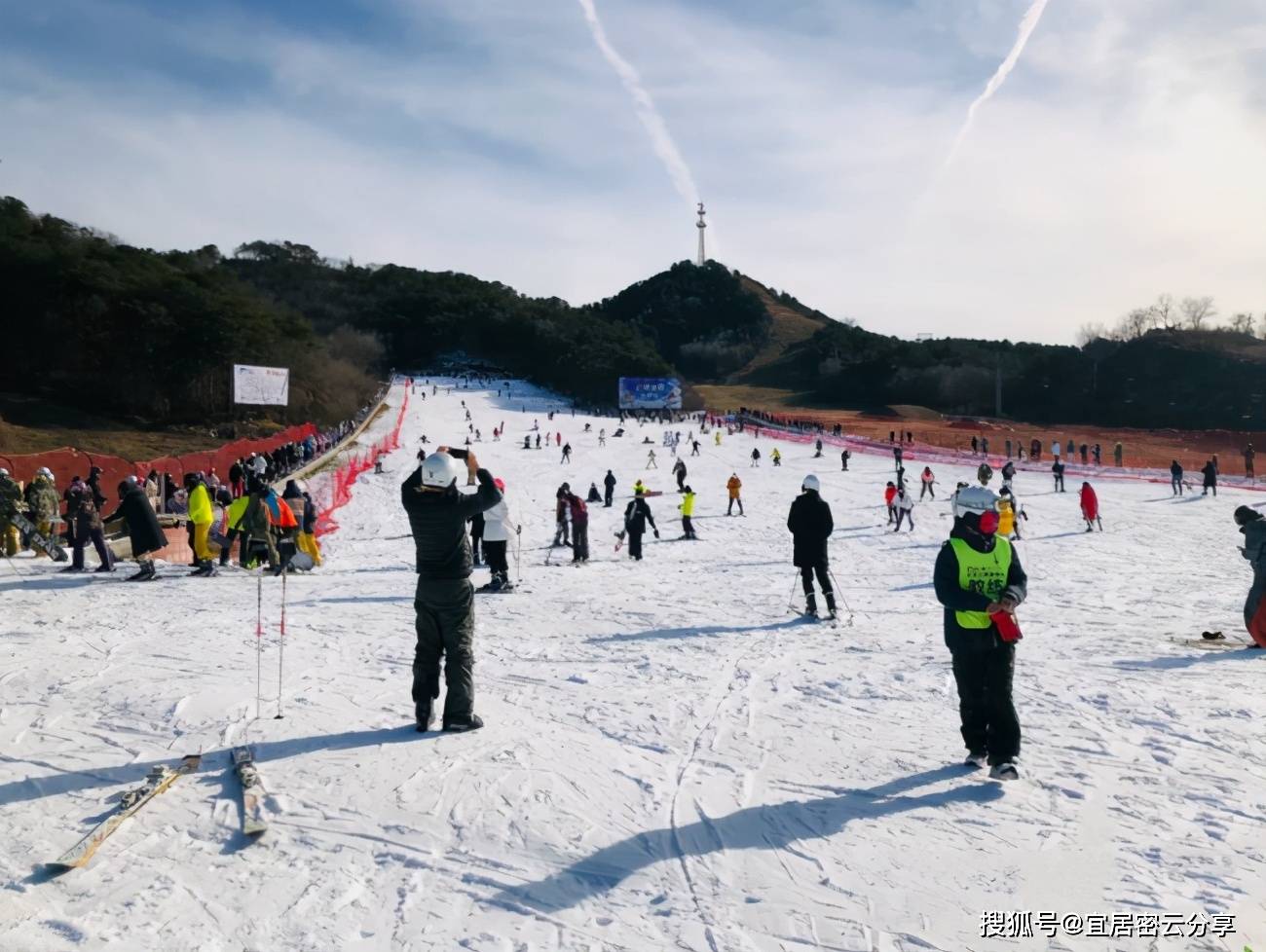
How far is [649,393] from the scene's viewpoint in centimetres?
7125

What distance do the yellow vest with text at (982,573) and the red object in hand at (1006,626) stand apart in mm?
62

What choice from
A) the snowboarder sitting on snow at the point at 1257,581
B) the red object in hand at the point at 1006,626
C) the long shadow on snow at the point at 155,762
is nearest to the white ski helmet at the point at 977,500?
the red object in hand at the point at 1006,626

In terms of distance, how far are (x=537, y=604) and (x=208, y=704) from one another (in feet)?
16.2

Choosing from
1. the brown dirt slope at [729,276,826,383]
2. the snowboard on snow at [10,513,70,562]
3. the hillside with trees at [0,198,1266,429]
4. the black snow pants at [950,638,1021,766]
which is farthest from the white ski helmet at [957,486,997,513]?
the brown dirt slope at [729,276,826,383]

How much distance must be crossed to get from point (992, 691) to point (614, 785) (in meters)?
2.14

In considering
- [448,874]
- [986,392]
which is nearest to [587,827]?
[448,874]

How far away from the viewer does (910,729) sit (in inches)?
230

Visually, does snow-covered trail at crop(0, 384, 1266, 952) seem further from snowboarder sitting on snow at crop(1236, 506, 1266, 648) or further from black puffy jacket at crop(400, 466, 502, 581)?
black puffy jacket at crop(400, 466, 502, 581)

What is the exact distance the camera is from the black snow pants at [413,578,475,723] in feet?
17.1

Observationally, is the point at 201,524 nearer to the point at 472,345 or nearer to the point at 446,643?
the point at 446,643

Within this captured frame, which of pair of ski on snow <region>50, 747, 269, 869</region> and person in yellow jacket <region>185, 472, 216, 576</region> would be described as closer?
pair of ski on snow <region>50, 747, 269, 869</region>

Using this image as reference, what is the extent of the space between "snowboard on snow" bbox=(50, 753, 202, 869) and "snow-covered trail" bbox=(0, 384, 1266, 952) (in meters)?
0.07

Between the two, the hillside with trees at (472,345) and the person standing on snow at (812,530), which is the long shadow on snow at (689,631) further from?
the hillside with trees at (472,345)

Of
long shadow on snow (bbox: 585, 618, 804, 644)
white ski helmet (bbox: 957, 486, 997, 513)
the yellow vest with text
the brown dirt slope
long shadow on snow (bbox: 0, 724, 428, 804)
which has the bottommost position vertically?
long shadow on snow (bbox: 585, 618, 804, 644)
